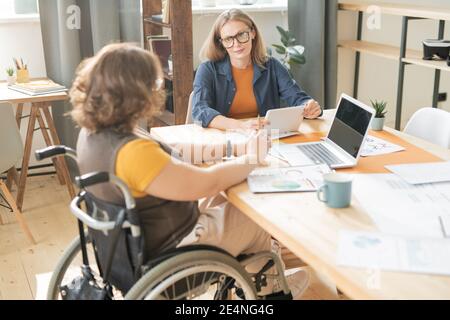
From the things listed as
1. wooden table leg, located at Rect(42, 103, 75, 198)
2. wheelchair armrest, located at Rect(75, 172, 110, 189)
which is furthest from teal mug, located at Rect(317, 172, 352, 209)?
wooden table leg, located at Rect(42, 103, 75, 198)

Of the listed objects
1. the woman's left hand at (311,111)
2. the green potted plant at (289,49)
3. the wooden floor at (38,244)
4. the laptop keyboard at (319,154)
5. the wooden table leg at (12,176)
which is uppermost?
the green potted plant at (289,49)

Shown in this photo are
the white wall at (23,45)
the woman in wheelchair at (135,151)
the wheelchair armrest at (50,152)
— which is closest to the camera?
the woman in wheelchair at (135,151)

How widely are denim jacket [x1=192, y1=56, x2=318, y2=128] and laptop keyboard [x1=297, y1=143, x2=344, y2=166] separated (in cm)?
52

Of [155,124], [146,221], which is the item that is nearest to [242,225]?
[146,221]

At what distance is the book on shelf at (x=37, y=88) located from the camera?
3270mm

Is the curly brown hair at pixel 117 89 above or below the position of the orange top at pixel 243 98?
above

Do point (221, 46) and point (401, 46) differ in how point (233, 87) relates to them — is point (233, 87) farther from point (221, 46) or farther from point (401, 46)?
point (401, 46)

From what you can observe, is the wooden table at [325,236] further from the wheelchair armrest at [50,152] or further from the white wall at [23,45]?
the white wall at [23,45]

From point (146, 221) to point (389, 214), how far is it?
66 cm

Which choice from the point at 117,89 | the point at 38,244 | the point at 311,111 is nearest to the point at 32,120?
the point at 38,244

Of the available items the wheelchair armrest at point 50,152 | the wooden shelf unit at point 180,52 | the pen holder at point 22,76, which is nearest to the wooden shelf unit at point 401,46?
the wooden shelf unit at point 180,52

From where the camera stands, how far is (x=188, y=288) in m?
1.65

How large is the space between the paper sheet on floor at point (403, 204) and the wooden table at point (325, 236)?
5 centimetres

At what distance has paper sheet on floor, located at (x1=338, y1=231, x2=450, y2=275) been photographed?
1320 mm
